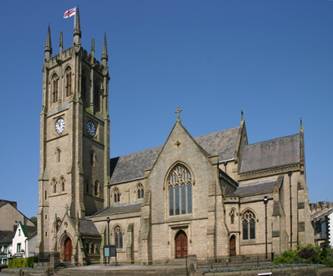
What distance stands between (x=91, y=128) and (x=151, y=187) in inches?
683

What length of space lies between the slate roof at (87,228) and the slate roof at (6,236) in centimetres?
3241

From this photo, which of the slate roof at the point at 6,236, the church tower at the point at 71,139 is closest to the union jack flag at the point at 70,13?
the church tower at the point at 71,139

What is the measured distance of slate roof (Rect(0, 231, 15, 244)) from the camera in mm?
86688

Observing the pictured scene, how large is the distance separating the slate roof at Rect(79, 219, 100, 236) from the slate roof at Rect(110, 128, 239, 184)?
856cm

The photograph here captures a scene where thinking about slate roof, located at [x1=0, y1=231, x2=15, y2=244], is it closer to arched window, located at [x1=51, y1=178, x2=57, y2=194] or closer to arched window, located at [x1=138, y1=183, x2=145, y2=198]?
arched window, located at [x1=51, y1=178, x2=57, y2=194]

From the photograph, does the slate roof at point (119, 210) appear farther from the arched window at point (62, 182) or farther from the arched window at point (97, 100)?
the arched window at point (97, 100)

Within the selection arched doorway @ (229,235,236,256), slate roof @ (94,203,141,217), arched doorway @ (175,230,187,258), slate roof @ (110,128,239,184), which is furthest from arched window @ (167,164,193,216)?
slate roof @ (110,128,239,184)

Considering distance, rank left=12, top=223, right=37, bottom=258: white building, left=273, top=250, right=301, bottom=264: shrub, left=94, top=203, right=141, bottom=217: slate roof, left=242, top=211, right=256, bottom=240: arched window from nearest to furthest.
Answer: left=273, top=250, right=301, bottom=264: shrub < left=242, top=211, right=256, bottom=240: arched window < left=94, top=203, right=141, bottom=217: slate roof < left=12, top=223, right=37, bottom=258: white building

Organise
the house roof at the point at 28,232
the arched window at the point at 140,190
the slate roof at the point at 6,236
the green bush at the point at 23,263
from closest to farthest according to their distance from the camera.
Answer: the green bush at the point at 23,263 → the arched window at the point at 140,190 → the house roof at the point at 28,232 → the slate roof at the point at 6,236

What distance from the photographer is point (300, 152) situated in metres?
51.9

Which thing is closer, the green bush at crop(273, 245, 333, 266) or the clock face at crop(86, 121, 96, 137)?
the green bush at crop(273, 245, 333, 266)

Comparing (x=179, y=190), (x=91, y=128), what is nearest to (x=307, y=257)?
(x=179, y=190)

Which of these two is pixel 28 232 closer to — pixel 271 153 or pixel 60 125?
pixel 60 125

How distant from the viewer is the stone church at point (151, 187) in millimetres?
47750
